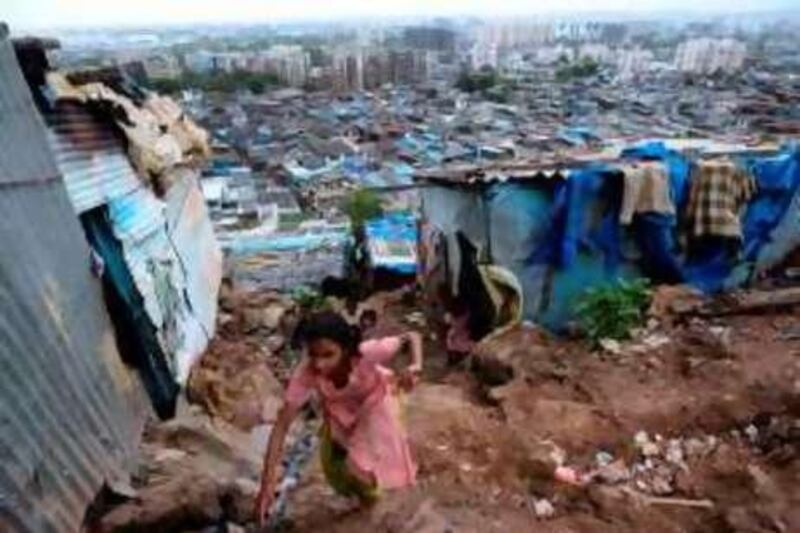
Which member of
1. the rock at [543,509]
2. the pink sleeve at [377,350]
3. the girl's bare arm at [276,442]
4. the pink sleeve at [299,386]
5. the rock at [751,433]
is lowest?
the rock at [751,433]

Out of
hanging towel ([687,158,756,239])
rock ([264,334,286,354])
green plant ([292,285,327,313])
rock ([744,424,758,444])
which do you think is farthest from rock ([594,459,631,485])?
green plant ([292,285,327,313])

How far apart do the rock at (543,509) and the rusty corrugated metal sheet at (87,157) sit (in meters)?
2.91

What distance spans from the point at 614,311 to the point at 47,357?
424 centimetres

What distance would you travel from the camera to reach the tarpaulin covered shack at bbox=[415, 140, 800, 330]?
6988 mm

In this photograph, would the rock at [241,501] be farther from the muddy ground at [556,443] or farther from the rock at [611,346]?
the rock at [611,346]

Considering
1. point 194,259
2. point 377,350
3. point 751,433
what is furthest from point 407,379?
point 194,259

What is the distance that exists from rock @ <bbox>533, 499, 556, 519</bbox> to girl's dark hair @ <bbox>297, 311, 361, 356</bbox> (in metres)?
1.65

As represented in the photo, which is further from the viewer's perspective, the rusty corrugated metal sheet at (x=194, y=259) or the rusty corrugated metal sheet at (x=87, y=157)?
the rusty corrugated metal sheet at (x=194, y=259)

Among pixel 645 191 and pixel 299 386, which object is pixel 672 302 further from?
pixel 299 386

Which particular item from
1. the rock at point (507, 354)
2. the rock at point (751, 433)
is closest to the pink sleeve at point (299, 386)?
the rock at point (751, 433)

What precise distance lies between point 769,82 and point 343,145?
43.2 metres

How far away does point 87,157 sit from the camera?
17.7 feet

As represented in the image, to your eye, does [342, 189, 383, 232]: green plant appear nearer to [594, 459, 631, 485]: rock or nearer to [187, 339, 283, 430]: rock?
[187, 339, 283, 430]: rock

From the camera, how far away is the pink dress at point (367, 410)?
3.19 metres
